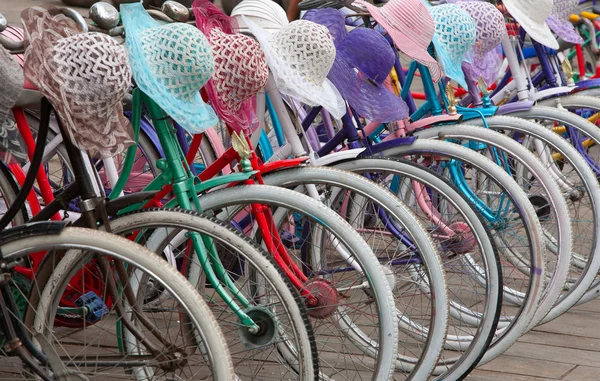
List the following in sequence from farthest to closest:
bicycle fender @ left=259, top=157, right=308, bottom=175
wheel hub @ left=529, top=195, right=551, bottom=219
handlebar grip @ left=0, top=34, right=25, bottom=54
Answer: wheel hub @ left=529, top=195, right=551, bottom=219 < bicycle fender @ left=259, top=157, right=308, bottom=175 < handlebar grip @ left=0, top=34, right=25, bottom=54

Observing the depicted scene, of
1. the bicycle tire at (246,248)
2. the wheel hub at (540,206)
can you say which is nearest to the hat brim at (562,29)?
the wheel hub at (540,206)

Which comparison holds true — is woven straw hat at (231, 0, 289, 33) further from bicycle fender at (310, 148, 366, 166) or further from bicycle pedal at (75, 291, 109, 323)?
bicycle pedal at (75, 291, 109, 323)

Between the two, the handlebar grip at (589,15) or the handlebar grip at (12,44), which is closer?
the handlebar grip at (12,44)

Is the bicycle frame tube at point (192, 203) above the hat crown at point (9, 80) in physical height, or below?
below

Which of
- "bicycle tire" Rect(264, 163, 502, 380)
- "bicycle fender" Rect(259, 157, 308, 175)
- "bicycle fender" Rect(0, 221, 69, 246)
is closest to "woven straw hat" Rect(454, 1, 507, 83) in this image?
"bicycle tire" Rect(264, 163, 502, 380)

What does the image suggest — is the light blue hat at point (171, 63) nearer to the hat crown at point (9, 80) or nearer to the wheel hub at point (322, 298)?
the hat crown at point (9, 80)

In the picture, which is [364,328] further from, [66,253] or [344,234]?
[66,253]

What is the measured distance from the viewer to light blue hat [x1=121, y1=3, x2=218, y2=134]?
2.53m

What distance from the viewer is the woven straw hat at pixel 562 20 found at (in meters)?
4.29

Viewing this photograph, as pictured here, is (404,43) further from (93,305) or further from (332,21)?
(93,305)

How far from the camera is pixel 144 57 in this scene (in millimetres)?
2531

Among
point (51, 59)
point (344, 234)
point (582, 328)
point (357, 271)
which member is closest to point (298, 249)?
point (357, 271)

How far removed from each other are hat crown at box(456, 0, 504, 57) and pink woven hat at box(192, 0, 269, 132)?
3.58ft

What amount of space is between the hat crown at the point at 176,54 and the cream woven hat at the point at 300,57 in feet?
1.12
